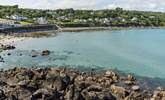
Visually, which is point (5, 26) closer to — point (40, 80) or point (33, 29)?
point (33, 29)

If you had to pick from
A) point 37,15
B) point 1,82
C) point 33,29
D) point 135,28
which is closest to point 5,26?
point 33,29

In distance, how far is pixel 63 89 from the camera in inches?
1614

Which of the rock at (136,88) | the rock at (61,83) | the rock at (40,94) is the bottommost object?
the rock at (136,88)

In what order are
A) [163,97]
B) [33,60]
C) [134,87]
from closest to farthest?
[163,97], [134,87], [33,60]

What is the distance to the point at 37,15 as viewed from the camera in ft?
647

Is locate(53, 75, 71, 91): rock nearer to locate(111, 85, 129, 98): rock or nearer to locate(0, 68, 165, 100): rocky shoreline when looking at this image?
locate(0, 68, 165, 100): rocky shoreline

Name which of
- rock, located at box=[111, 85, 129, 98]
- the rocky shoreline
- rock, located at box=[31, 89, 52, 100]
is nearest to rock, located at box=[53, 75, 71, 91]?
the rocky shoreline

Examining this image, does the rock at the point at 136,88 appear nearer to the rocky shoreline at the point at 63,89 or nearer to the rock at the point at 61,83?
the rocky shoreline at the point at 63,89

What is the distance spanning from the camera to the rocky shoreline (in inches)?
1458

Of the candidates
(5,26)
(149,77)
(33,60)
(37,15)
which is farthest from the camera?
(37,15)

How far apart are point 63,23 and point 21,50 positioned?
3372 inches

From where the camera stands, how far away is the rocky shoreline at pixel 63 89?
37.0m

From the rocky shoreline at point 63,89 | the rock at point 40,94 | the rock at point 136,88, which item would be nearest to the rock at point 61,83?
the rocky shoreline at point 63,89

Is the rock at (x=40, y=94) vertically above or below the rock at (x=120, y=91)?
above
